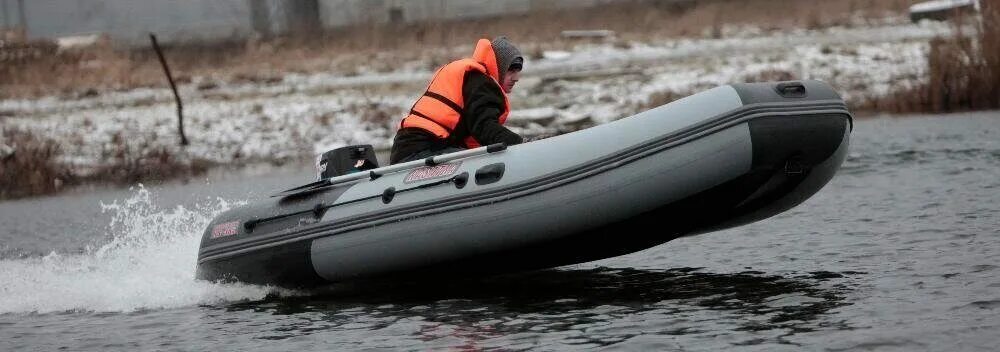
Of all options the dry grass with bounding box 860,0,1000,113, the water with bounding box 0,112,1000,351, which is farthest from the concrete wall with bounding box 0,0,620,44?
the water with bounding box 0,112,1000,351

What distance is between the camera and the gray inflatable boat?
7.99 m

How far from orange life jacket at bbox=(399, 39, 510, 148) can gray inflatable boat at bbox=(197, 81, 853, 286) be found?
0.39 m

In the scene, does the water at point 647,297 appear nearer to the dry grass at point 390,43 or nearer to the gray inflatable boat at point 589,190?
the gray inflatable boat at point 589,190

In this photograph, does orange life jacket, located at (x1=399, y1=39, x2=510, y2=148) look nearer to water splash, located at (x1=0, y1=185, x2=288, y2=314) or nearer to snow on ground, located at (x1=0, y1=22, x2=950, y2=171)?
water splash, located at (x1=0, y1=185, x2=288, y2=314)

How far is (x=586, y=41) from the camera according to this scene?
2655 cm

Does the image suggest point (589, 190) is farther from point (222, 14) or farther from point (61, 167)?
point (222, 14)

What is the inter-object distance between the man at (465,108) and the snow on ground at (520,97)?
398 inches

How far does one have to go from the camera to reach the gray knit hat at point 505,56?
890 centimetres

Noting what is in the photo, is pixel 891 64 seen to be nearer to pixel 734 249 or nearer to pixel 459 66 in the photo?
pixel 734 249

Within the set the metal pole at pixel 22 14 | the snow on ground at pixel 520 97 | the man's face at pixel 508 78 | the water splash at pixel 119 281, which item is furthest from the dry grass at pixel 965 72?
the metal pole at pixel 22 14

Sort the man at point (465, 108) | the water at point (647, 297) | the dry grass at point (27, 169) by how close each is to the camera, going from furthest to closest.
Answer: the dry grass at point (27, 169) < the man at point (465, 108) < the water at point (647, 297)

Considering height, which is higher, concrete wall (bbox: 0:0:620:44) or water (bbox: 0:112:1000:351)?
concrete wall (bbox: 0:0:620:44)

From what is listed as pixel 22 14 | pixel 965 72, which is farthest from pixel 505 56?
pixel 22 14

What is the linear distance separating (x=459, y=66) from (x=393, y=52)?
18461 mm
